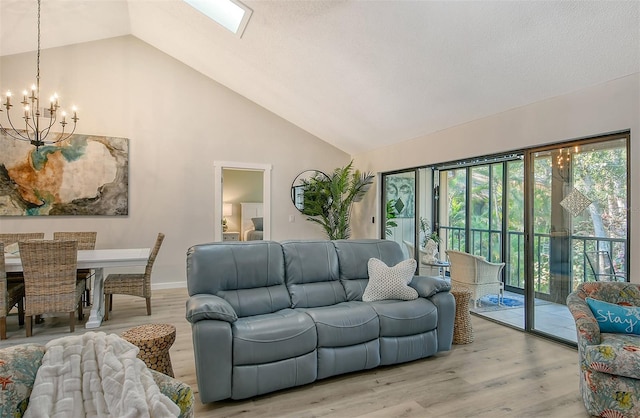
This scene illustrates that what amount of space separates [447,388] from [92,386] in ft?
7.31

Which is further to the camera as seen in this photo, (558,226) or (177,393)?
(558,226)

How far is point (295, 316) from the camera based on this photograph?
8.28ft

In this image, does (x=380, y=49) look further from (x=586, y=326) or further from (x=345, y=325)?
(x=586, y=326)

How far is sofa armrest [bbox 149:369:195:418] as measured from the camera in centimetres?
140

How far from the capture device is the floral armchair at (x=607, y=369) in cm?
201

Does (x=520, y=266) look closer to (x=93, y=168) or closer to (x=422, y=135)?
(x=422, y=135)

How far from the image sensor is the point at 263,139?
6137 mm

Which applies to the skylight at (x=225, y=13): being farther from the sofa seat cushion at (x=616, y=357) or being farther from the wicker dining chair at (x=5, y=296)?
the sofa seat cushion at (x=616, y=357)

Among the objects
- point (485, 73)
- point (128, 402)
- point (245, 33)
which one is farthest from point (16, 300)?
point (485, 73)

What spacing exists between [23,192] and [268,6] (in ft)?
13.9

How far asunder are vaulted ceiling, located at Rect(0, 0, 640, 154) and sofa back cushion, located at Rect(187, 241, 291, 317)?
235 centimetres

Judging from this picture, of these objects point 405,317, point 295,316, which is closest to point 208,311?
point 295,316

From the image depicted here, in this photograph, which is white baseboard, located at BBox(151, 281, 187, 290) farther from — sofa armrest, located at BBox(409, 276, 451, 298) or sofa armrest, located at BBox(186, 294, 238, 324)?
sofa armrest, located at BBox(409, 276, 451, 298)

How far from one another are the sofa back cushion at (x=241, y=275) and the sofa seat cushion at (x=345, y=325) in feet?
1.30
